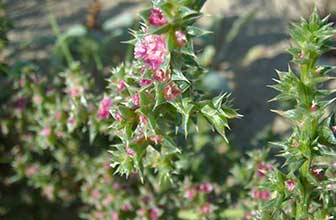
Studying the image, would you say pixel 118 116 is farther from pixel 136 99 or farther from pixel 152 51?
pixel 152 51

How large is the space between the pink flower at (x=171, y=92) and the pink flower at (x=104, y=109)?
0.57 metres

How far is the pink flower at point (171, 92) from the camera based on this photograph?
5.48 feet

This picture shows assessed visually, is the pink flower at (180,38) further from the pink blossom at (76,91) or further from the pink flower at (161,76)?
the pink blossom at (76,91)

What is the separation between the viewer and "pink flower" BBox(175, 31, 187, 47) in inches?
61.7

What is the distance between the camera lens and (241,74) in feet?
13.1

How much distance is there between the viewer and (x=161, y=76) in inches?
65.1

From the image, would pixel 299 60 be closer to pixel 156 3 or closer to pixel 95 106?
pixel 156 3

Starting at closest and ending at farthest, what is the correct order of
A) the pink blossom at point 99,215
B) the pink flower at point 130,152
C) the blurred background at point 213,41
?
1. the pink flower at point 130,152
2. the pink blossom at point 99,215
3. the blurred background at point 213,41

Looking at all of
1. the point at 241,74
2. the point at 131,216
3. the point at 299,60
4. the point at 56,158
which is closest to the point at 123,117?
the point at 299,60

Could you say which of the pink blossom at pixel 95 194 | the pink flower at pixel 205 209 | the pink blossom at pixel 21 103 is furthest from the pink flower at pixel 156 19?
the pink blossom at pixel 21 103

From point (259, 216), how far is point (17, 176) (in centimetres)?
135

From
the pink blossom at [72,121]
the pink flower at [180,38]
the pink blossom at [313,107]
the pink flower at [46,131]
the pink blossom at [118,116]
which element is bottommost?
the pink flower at [46,131]

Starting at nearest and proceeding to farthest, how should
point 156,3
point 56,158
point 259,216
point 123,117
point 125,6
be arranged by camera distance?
point 156,3 < point 123,117 < point 259,216 < point 56,158 < point 125,6

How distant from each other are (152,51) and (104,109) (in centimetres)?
65
